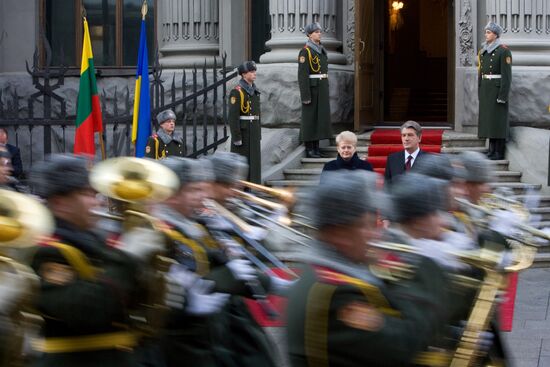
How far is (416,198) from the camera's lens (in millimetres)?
4773

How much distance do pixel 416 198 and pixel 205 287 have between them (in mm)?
1650

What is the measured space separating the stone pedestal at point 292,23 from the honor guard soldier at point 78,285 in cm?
1189

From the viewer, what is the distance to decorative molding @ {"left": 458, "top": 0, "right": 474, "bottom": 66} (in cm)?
1691

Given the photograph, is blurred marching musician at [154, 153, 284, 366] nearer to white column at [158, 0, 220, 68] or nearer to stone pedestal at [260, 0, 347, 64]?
stone pedestal at [260, 0, 347, 64]

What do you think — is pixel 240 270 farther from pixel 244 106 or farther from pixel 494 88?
pixel 494 88

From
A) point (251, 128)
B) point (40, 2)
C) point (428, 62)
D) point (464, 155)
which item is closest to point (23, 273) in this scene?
point (464, 155)

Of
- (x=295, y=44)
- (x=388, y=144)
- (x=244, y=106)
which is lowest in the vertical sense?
(x=388, y=144)

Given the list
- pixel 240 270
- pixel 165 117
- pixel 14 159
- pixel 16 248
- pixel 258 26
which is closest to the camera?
pixel 16 248

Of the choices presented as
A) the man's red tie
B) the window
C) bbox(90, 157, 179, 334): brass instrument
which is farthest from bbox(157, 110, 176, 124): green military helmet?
bbox(90, 157, 179, 334): brass instrument

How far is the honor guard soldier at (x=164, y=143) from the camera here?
13.2m

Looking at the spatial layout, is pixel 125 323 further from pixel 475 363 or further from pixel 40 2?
pixel 40 2

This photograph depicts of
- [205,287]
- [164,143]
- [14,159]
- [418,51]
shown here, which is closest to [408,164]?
[164,143]

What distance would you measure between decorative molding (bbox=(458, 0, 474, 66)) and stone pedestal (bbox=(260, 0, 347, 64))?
1.80m

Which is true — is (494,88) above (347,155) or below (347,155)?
above
